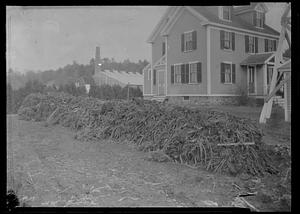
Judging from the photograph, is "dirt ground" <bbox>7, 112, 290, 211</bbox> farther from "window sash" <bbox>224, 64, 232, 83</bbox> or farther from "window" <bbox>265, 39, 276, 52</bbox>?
"window" <bbox>265, 39, 276, 52</bbox>

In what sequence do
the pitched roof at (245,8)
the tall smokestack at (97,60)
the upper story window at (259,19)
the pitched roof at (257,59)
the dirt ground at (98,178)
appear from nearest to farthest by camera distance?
the dirt ground at (98,178) < the pitched roof at (245,8) < the upper story window at (259,19) < the pitched roof at (257,59) < the tall smokestack at (97,60)

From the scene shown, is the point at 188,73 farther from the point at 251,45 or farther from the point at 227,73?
the point at 251,45

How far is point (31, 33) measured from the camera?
321 cm

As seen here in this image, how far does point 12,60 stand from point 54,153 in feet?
4.17

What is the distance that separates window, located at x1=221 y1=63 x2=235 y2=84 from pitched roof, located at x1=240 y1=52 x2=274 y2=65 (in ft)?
0.53

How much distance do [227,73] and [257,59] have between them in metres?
0.42

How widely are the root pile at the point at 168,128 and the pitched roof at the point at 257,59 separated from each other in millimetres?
717

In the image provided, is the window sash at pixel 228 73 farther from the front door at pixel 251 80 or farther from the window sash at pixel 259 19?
the window sash at pixel 259 19

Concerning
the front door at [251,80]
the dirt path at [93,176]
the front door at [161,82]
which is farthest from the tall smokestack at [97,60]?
the front door at [251,80]

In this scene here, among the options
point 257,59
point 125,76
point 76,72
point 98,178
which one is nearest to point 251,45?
point 257,59

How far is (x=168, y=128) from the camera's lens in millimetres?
3590

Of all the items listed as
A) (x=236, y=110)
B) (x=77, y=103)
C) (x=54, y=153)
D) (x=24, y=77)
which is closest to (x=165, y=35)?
(x=236, y=110)

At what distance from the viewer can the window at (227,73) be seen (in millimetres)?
3195
